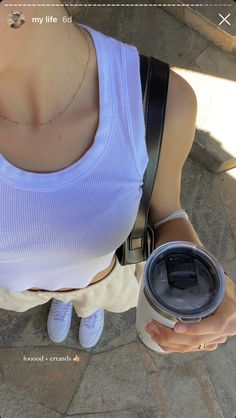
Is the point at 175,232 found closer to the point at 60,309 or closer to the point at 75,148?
the point at 75,148

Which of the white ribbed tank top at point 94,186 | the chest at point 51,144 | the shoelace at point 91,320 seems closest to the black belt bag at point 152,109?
the white ribbed tank top at point 94,186

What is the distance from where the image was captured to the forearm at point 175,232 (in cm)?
114

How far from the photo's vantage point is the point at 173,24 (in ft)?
9.36

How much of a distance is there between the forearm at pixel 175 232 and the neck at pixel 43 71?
370 millimetres

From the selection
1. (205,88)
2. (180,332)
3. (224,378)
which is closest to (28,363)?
(224,378)

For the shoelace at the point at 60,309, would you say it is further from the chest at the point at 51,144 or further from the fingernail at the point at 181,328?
the fingernail at the point at 181,328

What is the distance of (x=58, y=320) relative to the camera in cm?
213

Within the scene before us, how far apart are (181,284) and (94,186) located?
0.27 metres

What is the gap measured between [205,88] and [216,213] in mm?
674

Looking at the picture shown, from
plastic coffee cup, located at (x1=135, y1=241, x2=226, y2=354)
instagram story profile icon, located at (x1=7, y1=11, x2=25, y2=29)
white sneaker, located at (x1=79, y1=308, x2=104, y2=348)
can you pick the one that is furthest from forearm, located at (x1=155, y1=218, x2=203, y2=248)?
white sneaker, located at (x1=79, y1=308, x2=104, y2=348)

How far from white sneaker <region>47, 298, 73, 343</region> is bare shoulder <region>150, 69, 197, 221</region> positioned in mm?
1104

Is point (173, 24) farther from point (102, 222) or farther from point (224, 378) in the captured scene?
point (102, 222)

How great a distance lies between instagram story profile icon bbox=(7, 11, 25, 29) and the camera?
81cm

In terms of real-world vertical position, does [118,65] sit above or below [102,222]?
above
